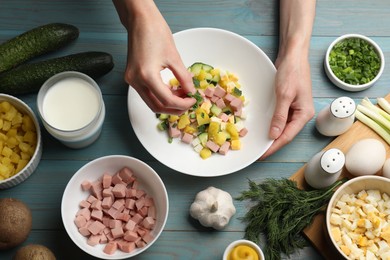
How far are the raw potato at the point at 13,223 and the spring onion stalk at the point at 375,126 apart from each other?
115 cm

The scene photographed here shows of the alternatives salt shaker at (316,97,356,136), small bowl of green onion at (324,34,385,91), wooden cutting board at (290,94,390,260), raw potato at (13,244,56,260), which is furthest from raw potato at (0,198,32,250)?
small bowl of green onion at (324,34,385,91)

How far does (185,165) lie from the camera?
1891 mm

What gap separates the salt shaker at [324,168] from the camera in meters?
1.77

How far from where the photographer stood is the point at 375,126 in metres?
1.97

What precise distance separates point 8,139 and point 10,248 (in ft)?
1.16

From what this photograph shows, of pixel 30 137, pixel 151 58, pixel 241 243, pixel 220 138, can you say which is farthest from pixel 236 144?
pixel 30 137

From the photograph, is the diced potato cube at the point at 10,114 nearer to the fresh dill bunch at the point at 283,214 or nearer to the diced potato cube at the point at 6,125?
the diced potato cube at the point at 6,125

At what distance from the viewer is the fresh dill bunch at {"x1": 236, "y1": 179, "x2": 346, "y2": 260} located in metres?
1.86

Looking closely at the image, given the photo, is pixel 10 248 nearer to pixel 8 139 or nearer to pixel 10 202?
pixel 10 202

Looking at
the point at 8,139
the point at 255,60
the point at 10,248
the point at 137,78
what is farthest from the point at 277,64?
the point at 10,248

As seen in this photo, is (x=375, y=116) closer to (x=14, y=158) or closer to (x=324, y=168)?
(x=324, y=168)

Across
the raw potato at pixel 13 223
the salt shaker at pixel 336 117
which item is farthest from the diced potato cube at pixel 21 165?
the salt shaker at pixel 336 117

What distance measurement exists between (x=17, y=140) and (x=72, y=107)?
212 mm

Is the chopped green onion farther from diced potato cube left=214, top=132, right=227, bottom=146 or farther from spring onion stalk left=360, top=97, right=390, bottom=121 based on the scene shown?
diced potato cube left=214, top=132, right=227, bottom=146
